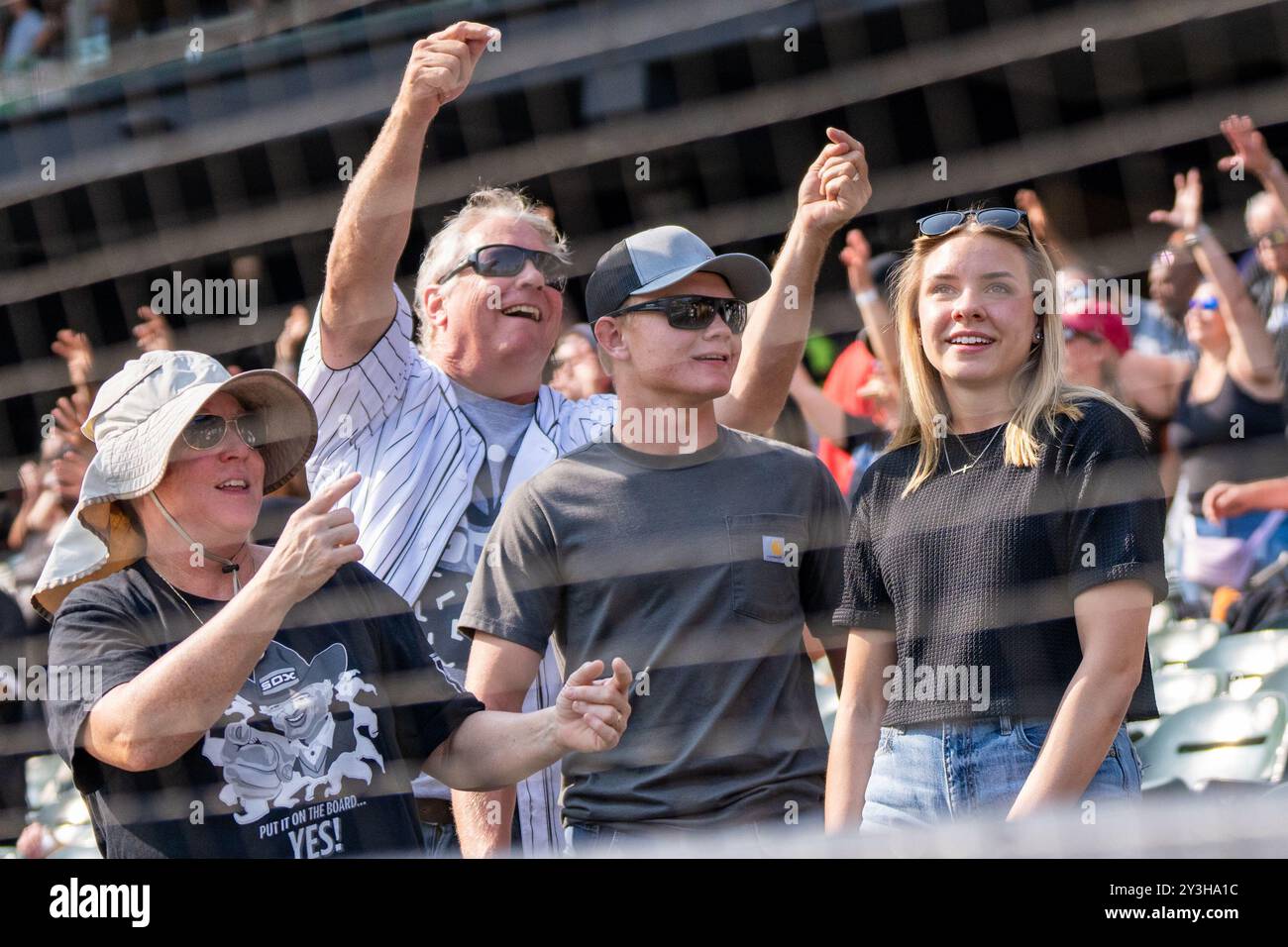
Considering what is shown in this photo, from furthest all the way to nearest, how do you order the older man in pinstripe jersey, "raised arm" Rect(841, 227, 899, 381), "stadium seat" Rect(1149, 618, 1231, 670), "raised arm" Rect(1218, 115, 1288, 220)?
"stadium seat" Rect(1149, 618, 1231, 670)
"raised arm" Rect(841, 227, 899, 381)
"raised arm" Rect(1218, 115, 1288, 220)
the older man in pinstripe jersey

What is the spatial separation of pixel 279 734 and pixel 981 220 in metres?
0.89

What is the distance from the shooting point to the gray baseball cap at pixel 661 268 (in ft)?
6.31

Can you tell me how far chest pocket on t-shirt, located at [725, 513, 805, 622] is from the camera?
180cm

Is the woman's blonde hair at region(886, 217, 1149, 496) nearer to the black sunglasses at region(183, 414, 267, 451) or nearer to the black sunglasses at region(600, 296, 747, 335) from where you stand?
the black sunglasses at region(600, 296, 747, 335)

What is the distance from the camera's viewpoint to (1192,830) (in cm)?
143

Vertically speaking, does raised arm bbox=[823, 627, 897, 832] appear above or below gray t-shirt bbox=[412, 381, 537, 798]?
below

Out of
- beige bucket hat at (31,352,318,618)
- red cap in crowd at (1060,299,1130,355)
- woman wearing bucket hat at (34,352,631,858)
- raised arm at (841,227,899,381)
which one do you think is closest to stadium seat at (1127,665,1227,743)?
red cap in crowd at (1060,299,1130,355)

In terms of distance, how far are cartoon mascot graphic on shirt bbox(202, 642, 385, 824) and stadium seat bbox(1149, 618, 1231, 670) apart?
1.69 meters

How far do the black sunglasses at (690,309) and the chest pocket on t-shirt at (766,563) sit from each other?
0.25m

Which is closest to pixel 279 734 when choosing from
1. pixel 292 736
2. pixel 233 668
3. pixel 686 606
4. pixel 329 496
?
pixel 292 736

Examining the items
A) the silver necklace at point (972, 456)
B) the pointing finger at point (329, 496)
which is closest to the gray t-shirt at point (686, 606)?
the silver necklace at point (972, 456)

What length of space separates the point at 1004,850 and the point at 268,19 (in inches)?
94.2

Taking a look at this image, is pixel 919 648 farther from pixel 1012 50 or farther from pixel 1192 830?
pixel 1012 50

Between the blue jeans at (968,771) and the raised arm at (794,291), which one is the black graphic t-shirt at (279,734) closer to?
the blue jeans at (968,771)
